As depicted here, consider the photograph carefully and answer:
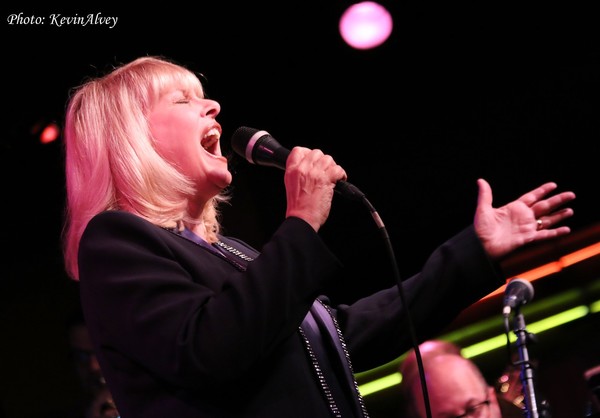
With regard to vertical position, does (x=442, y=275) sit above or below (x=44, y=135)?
below

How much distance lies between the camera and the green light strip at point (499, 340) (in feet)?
17.1

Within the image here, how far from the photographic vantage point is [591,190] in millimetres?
4379

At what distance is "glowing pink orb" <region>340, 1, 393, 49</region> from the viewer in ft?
14.1

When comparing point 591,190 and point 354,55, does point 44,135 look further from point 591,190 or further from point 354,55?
point 591,190

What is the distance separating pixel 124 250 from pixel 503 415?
218 centimetres

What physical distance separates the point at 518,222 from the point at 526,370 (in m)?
0.48

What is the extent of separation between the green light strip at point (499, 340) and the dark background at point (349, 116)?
0.32 metres

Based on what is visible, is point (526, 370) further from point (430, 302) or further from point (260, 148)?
point (260, 148)

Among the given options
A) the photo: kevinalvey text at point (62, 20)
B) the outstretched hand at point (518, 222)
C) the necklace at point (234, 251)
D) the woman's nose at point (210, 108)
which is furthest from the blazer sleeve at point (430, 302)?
the photo: kevinalvey text at point (62, 20)

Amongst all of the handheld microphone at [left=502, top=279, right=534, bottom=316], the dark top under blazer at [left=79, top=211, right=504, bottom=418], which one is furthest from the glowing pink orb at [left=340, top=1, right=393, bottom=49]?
the dark top under blazer at [left=79, top=211, right=504, bottom=418]

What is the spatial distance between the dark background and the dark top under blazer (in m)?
2.53

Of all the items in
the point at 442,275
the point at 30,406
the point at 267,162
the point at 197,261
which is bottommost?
the point at 30,406

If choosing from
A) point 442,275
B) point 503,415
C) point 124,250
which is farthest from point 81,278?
point 503,415

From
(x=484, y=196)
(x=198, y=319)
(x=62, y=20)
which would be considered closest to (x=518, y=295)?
(x=484, y=196)
